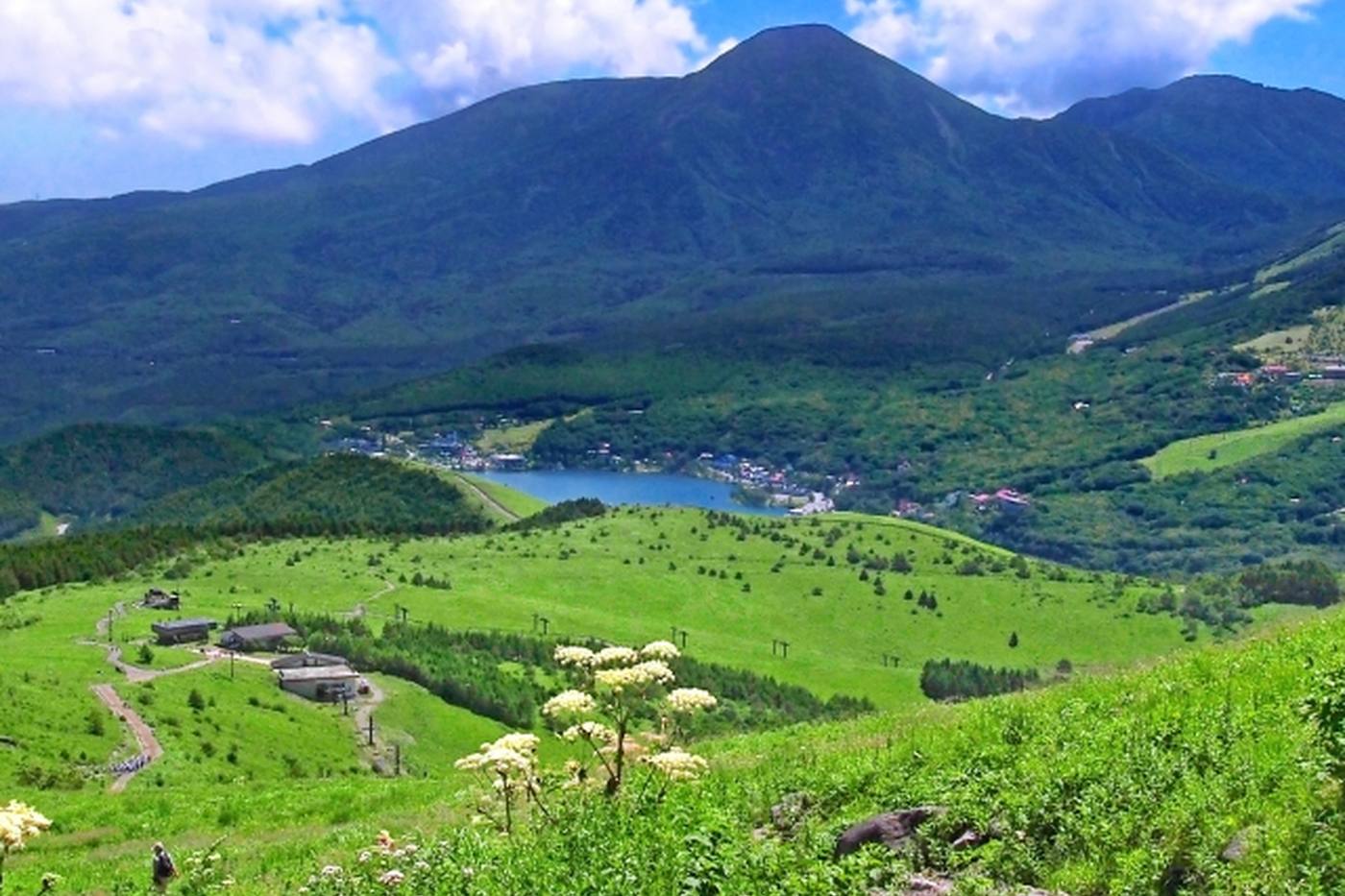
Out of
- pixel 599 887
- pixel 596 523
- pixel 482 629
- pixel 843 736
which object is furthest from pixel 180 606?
pixel 599 887

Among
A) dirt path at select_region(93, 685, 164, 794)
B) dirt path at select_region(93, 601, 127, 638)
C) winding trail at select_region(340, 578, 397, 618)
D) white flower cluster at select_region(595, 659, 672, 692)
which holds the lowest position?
winding trail at select_region(340, 578, 397, 618)

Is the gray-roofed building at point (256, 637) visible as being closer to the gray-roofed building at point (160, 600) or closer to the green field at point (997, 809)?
the gray-roofed building at point (160, 600)

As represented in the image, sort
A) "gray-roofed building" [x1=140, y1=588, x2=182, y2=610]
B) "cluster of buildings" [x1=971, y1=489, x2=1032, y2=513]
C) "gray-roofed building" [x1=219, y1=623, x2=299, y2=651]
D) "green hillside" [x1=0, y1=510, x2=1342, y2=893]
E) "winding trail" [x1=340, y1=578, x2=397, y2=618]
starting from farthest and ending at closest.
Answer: "cluster of buildings" [x1=971, y1=489, x2=1032, y2=513]
"winding trail" [x1=340, y1=578, x2=397, y2=618]
"gray-roofed building" [x1=140, y1=588, x2=182, y2=610]
"gray-roofed building" [x1=219, y1=623, x2=299, y2=651]
"green hillside" [x1=0, y1=510, x2=1342, y2=893]

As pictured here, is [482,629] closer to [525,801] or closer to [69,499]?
[525,801]

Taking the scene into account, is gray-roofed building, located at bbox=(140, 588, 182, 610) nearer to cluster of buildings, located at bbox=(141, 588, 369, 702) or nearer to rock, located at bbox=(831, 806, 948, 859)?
cluster of buildings, located at bbox=(141, 588, 369, 702)

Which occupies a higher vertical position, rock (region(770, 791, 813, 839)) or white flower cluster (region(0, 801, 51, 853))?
white flower cluster (region(0, 801, 51, 853))

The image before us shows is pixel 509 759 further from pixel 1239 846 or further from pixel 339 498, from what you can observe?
pixel 339 498

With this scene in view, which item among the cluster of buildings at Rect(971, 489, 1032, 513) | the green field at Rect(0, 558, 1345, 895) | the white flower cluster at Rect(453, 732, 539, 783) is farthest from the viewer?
the cluster of buildings at Rect(971, 489, 1032, 513)

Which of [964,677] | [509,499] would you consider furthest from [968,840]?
[509,499]

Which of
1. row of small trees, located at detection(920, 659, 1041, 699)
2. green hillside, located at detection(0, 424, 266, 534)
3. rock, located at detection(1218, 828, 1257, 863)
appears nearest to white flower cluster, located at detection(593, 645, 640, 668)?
rock, located at detection(1218, 828, 1257, 863)
